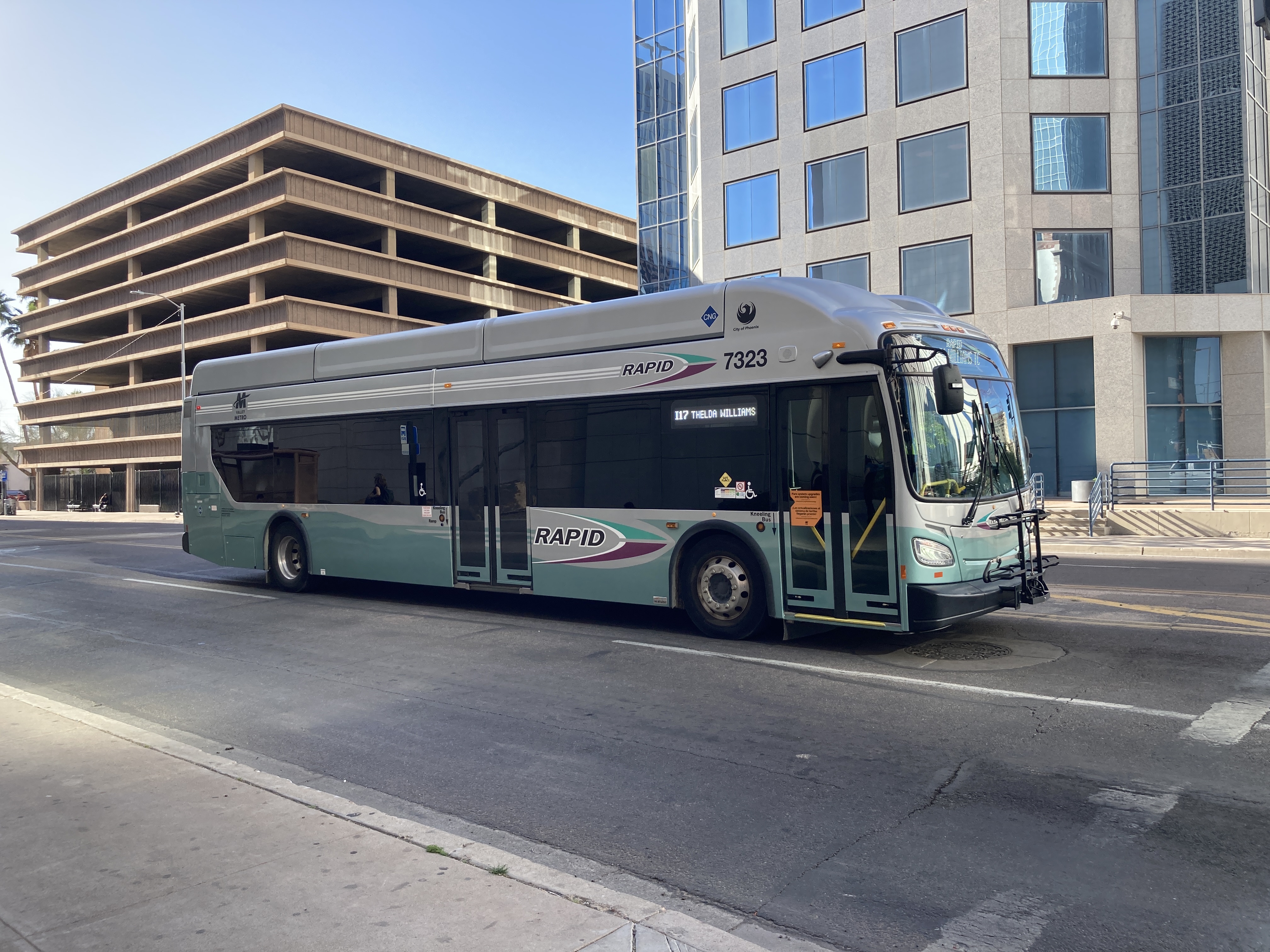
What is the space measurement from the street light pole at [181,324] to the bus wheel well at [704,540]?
36.7 meters

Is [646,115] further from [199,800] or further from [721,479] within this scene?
[199,800]

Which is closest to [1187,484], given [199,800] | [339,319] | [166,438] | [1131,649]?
[1131,649]

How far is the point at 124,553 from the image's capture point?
2336cm

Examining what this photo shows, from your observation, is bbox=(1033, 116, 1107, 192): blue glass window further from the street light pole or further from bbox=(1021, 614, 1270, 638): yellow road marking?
the street light pole

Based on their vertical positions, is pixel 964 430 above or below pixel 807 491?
above

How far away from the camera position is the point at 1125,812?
4863mm

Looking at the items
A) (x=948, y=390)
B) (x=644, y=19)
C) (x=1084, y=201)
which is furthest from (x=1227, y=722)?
(x=644, y=19)

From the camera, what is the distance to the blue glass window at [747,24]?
→ 34.4 meters

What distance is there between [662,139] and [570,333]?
33.1 metres

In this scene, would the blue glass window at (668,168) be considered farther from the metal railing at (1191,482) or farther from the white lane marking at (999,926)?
the white lane marking at (999,926)

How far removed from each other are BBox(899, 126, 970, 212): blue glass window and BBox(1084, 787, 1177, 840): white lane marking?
28203 mm

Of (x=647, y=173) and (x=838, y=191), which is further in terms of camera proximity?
(x=647, y=173)

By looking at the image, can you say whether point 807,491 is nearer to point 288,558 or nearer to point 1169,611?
point 1169,611

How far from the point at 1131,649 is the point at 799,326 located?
412cm
